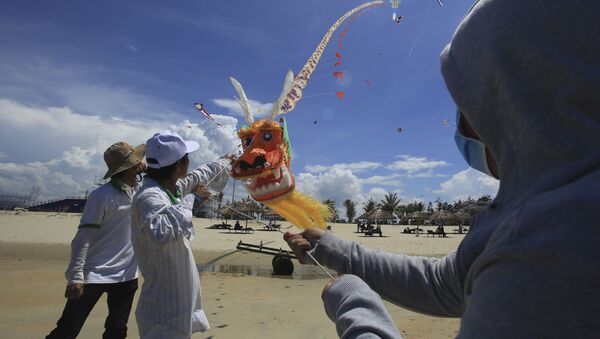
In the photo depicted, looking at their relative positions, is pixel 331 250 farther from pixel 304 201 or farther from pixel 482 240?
pixel 304 201

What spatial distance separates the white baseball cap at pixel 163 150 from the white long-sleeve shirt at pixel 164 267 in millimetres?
208

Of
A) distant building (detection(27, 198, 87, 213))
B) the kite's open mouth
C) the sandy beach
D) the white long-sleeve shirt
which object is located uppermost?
distant building (detection(27, 198, 87, 213))

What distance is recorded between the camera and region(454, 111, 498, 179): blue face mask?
1.13 metres

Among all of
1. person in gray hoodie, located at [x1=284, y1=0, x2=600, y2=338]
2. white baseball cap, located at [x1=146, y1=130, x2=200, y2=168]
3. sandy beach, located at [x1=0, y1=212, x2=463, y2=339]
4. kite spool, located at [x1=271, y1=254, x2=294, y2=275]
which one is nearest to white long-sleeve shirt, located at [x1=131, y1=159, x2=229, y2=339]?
white baseball cap, located at [x1=146, y1=130, x2=200, y2=168]

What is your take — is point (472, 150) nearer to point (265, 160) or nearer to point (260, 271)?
point (265, 160)

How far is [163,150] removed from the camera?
2969 mm

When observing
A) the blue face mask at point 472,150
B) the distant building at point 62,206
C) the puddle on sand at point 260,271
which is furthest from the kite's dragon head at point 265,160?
the distant building at point 62,206

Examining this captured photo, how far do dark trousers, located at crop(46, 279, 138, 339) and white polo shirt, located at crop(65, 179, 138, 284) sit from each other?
0.28 ft

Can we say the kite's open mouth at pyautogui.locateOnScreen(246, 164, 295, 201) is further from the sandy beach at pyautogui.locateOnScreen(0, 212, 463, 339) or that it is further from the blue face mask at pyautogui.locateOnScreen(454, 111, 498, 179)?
the blue face mask at pyautogui.locateOnScreen(454, 111, 498, 179)

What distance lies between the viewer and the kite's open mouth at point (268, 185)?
13.7ft

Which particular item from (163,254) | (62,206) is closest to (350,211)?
(62,206)

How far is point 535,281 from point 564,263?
57mm

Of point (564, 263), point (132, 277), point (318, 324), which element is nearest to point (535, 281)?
point (564, 263)

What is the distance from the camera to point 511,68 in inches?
30.5
